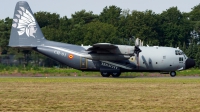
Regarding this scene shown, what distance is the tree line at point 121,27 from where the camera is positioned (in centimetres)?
8050

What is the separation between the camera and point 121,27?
97.3 meters

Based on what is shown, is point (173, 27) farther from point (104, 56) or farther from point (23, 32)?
point (23, 32)

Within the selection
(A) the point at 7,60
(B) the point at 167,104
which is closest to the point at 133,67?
(B) the point at 167,104

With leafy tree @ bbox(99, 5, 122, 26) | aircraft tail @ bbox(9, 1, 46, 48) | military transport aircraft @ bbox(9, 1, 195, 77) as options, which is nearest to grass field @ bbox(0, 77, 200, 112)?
military transport aircraft @ bbox(9, 1, 195, 77)

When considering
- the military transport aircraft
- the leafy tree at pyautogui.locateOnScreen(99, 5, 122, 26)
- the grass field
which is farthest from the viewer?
the leafy tree at pyautogui.locateOnScreen(99, 5, 122, 26)

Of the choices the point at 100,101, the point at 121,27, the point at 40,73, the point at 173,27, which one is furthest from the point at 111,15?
the point at 100,101

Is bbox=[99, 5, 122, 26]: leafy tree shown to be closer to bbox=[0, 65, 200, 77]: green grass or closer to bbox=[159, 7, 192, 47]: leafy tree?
bbox=[159, 7, 192, 47]: leafy tree

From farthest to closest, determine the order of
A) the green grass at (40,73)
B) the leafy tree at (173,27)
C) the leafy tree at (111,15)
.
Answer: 1. the leafy tree at (111,15)
2. the leafy tree at (173,27)
3. the green grass at (40,73)

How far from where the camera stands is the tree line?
80500 mm

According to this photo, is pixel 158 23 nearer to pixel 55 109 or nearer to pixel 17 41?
pixel 17 41

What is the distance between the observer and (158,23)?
97.5 metres

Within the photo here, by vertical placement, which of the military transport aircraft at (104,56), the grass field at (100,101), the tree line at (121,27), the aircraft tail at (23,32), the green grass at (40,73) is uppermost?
the tree line at (121,27)

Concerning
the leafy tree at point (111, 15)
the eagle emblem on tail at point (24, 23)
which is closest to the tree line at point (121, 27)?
the leafy tree at point (111, 15)

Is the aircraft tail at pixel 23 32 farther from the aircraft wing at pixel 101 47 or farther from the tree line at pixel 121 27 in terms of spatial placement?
the tree line at pixel 121 27
